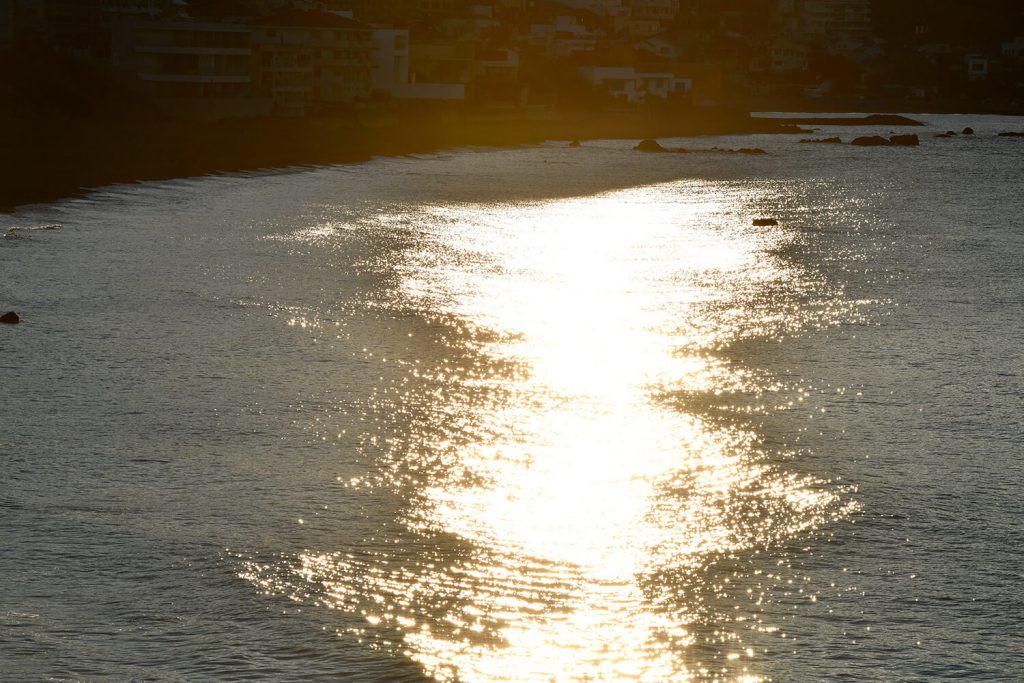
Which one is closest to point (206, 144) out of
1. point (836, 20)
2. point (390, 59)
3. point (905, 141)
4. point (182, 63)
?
point (182, 63)

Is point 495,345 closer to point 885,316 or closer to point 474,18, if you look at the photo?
point 885,316

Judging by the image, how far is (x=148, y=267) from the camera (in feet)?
68.7

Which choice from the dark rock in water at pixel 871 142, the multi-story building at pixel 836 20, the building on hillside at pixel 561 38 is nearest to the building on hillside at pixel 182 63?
the dark rock in water at pixel 871 142

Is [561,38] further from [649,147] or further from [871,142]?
[649,147]

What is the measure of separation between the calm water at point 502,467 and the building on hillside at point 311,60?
33961mm

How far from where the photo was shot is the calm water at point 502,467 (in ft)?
25.4

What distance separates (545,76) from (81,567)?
267 feet

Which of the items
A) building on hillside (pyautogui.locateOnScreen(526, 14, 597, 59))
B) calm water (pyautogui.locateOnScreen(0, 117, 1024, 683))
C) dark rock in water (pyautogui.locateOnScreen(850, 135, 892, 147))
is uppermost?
building on hillside (pyautogui.locateOnScreen(526, 14, 597, 59))

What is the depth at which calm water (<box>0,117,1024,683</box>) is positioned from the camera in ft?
25.4

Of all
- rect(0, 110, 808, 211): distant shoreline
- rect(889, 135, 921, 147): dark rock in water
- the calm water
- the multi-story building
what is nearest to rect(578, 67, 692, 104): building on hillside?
rect(0, 110, 808, 211): distant shoreline

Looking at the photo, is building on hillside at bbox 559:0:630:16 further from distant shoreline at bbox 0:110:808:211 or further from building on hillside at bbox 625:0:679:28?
distant shoreline at bbox 0:110:808:211

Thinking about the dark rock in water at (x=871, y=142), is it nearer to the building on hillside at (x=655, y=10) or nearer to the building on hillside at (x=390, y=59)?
the building on hillside at (x=390, y=59)

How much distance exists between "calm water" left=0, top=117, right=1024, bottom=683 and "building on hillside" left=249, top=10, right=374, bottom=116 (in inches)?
1337

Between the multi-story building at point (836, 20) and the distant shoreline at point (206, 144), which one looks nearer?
the distant shoreline at point (206, 144)
